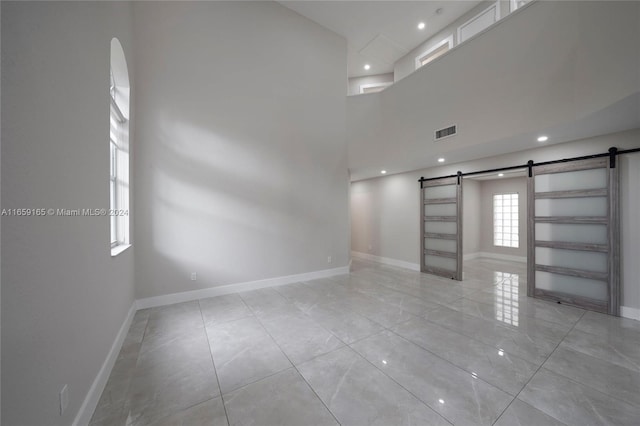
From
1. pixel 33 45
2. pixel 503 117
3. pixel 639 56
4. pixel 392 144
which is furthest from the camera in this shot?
pixel 392 144

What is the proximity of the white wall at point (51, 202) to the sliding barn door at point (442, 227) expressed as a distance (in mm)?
5883

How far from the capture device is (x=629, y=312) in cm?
322

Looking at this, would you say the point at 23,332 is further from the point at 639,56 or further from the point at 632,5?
the point at 632,5

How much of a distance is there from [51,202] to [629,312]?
20.6ft

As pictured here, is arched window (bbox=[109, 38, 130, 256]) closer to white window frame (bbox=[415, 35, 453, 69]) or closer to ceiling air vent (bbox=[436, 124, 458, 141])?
ceiling air vent (bbox=[436, 124, 458, 141])

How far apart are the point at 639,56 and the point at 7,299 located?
16.6ft

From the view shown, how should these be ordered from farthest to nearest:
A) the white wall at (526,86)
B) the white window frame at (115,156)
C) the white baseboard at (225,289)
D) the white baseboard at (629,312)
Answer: the white baseboard at (225,289)
the white baseboard at (629,312)
the white window frame at (115,156)
the white wall at (526,86)

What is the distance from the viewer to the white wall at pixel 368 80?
8.24 m

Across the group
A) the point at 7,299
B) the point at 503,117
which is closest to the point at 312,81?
the point at 503,117

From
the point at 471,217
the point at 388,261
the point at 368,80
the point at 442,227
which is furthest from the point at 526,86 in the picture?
the point at 368,80

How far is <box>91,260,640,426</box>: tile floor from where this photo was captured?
1678mm

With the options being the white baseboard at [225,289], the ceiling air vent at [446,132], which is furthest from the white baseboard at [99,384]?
the ceiling air vent at [446,132]

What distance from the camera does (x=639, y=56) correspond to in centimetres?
232

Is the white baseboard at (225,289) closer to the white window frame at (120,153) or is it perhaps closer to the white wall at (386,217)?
the white window frame at (120,153)
